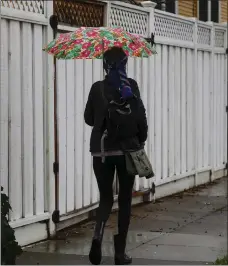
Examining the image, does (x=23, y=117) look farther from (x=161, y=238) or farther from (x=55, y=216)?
(x=161, y=238)

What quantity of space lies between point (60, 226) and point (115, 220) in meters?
1.07

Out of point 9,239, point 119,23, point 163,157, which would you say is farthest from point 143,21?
point 9,239

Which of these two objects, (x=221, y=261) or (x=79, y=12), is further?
(x=79, y=12)

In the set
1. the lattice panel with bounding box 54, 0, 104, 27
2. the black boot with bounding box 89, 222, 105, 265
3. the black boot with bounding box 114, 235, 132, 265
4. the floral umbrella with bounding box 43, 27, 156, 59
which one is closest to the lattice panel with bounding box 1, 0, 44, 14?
the lattice panel with bounding box 54, 0, 104, 27

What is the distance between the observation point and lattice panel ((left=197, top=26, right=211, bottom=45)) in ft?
39.6

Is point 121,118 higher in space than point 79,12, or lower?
lower

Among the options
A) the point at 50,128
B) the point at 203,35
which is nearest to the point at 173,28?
the point at 203,35

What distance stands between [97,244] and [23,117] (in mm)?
1659

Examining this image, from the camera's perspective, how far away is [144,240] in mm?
→ 7438

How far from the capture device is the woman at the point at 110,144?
19.6ft

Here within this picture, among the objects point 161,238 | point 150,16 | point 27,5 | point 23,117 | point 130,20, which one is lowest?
point 161,238

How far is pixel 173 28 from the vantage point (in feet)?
35.9

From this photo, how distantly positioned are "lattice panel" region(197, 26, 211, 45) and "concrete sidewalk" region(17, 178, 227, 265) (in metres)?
3.27

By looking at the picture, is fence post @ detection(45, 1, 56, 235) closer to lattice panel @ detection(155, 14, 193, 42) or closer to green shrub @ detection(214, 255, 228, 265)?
green shrub @ detection(214, 255, 228, 265)
